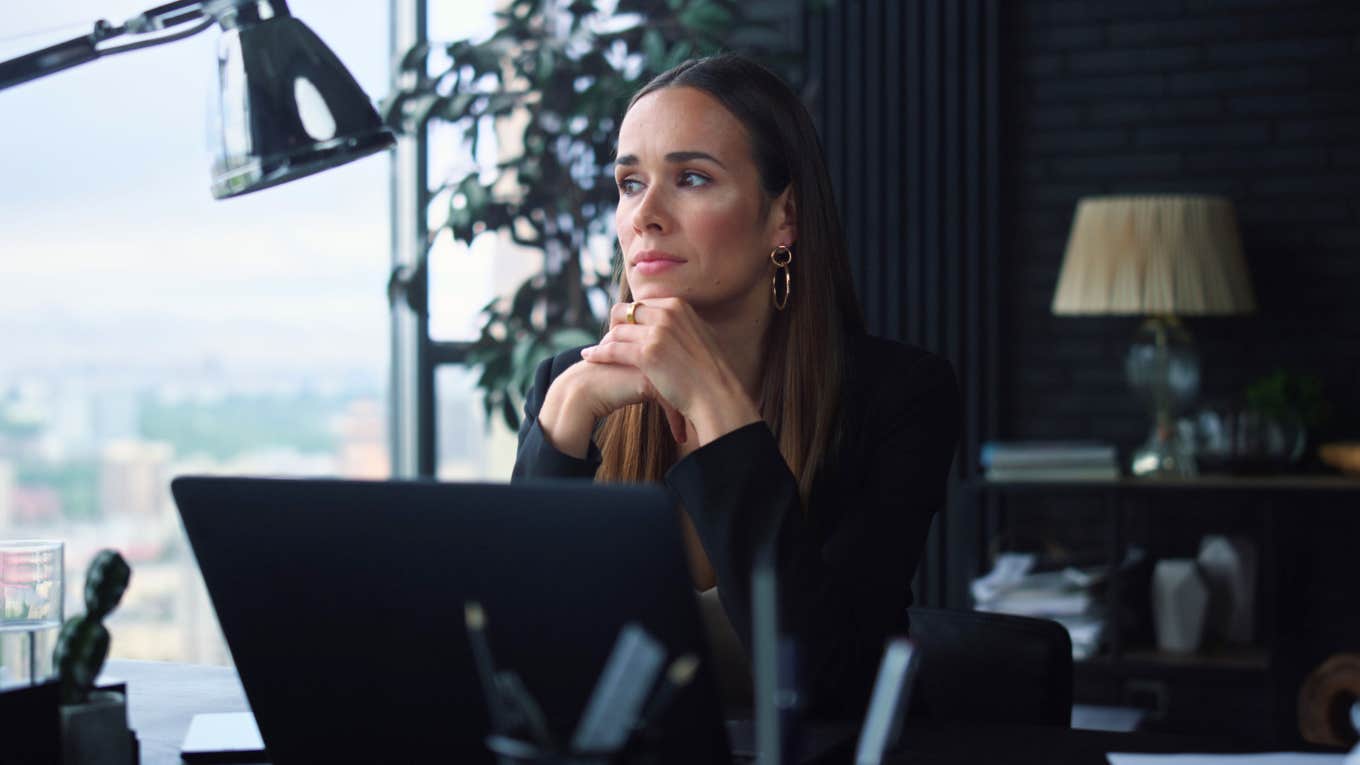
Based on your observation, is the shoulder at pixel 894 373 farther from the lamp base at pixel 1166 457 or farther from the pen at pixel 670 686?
the lamp base at pixel 1166 457

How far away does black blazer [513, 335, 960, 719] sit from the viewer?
4.15 ft

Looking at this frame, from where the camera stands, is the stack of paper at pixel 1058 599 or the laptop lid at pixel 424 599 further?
the stack of paper at pixel 1058 599

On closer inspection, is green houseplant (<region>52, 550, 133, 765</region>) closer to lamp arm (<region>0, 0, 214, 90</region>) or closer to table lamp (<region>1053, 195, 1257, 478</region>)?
lamp arm (<region>0, 0, 214, 90</region>)

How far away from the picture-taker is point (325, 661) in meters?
0.90

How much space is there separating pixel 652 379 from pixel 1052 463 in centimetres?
217

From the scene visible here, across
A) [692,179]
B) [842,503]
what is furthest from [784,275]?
[842,503]

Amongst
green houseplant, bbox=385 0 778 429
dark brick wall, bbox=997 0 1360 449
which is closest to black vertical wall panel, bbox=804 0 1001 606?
dark brick wall, bbox=997 0 1360 449

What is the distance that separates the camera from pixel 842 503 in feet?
5.66

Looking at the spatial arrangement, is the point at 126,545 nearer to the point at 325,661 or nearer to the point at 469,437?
the point at 469,437

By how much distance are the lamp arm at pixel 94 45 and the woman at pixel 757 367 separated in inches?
22.0

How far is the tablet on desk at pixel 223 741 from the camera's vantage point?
3.89 ft

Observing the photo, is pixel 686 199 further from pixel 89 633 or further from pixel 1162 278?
pixel 1162 278

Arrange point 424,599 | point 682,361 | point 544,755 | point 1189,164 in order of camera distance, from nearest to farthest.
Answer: point 544,755
point 424,599
point 682,361
point 1189,164

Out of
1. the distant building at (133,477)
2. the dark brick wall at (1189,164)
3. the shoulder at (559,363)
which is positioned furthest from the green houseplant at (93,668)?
the dark brick wall at (1189,164)
